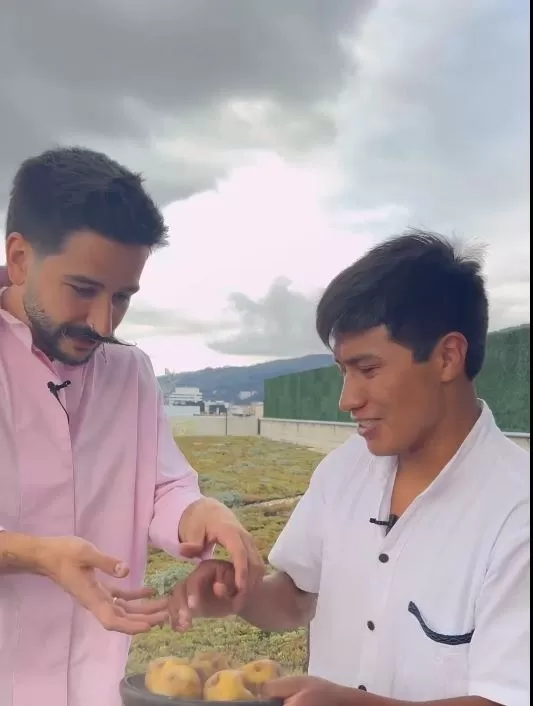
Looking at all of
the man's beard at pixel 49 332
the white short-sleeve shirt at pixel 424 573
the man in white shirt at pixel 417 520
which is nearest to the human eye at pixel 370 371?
the man in white shirt at pixel 417 520

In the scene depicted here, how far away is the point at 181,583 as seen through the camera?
115cm

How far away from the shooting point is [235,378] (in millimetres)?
1467

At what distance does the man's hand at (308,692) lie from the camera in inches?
37.2

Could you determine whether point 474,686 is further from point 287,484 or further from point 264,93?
point 264,93

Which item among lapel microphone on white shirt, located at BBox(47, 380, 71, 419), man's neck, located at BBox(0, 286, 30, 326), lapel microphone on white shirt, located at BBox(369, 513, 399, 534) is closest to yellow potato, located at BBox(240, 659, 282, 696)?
lapel microphone on white shirt, located at BBox(369, 513, 399, 534)

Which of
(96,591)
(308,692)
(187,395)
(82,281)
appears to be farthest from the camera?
(187,395)

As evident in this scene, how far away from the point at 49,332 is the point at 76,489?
9.3 inches

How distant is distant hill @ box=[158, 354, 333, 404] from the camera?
141cm

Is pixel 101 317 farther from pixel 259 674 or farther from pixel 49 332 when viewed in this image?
pixel 259 674

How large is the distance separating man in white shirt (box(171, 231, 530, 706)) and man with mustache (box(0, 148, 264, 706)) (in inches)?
6.4

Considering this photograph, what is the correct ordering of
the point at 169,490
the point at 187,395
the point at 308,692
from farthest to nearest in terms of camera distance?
the point at 187,395, the point at 169,490, the point at 308,692

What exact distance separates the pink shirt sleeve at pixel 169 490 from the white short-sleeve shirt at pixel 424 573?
0.52 feet

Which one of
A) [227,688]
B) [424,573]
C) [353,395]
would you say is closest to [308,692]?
[227,688]

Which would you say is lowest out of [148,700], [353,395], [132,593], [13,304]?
[148,700]
